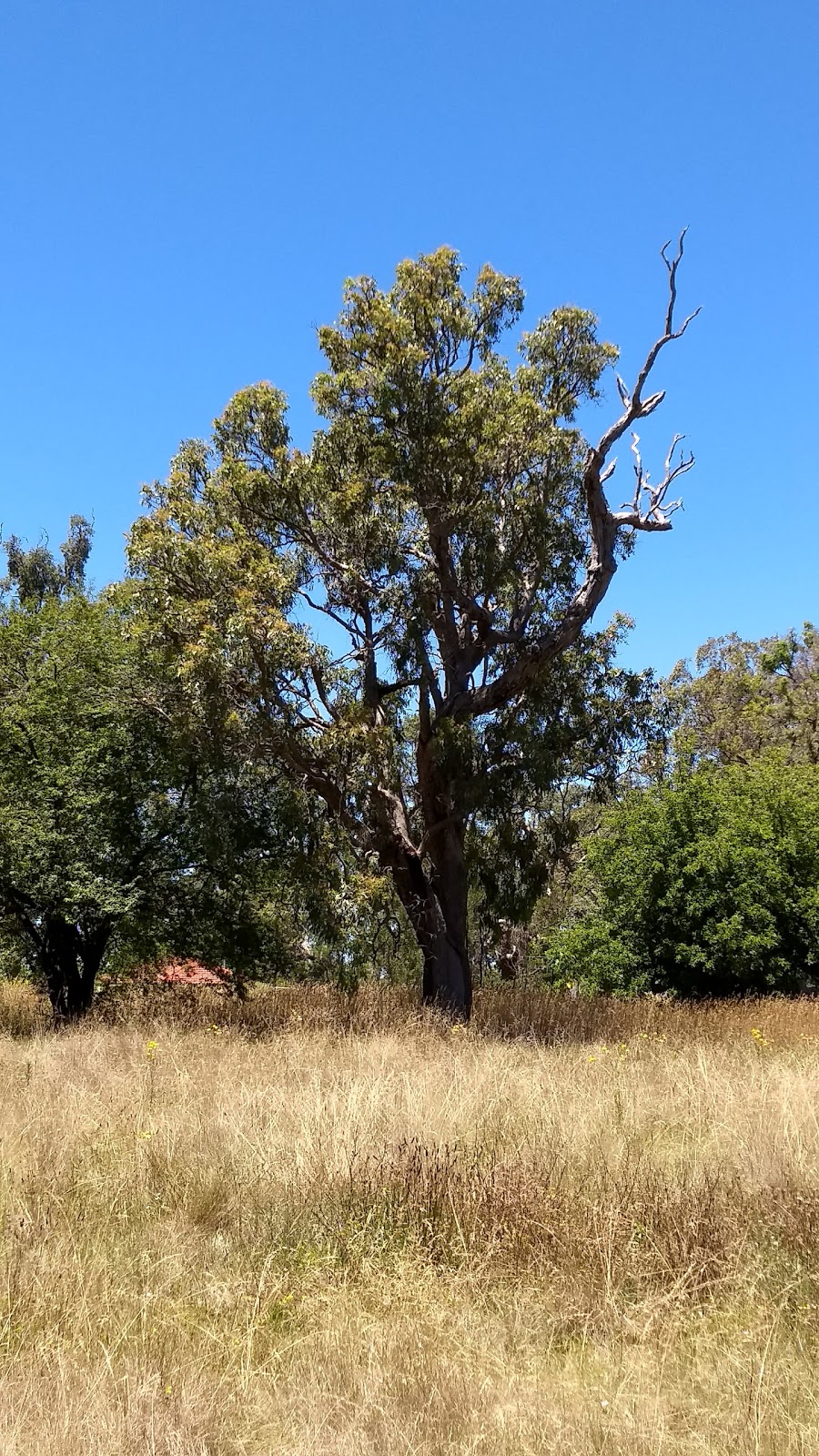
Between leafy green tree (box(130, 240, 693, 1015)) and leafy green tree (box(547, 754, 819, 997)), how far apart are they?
7021 millimetres

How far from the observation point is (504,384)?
13.6m

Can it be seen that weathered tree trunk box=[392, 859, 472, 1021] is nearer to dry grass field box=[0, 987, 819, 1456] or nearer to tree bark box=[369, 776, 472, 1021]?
tree bark box=[369, 776, 472, 1021]

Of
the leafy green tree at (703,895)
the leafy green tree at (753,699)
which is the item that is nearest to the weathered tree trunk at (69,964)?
the leafy green tree at (703,895)

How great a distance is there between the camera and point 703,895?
64.9 feet

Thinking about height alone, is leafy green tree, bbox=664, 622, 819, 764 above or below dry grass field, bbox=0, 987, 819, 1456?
above

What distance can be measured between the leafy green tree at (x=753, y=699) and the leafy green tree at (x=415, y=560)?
15.6m

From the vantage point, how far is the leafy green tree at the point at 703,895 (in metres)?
19.6

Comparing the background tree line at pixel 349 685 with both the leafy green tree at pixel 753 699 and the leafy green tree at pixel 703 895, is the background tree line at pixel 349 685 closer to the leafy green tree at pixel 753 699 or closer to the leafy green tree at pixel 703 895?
the leafy green tree at pixel 703 895

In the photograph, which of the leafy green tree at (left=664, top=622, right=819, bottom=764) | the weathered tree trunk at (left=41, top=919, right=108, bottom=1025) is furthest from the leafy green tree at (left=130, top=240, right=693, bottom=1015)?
the leafy green tree at (left=664, top=622, right=819, bottom=764)

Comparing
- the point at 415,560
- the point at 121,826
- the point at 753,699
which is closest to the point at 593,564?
the point at 415,560

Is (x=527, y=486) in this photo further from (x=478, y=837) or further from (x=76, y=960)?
(x=76, y=960)

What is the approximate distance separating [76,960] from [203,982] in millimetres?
2035

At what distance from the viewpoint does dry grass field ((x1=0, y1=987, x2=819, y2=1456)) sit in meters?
3.28

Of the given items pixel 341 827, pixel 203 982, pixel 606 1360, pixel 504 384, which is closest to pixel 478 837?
pixel 341 827
